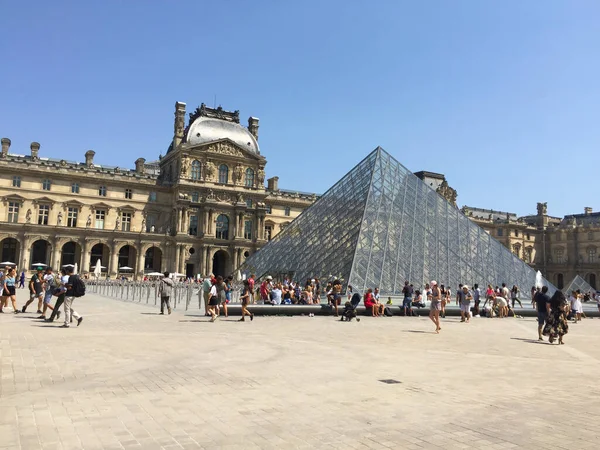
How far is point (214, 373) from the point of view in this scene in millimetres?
6379

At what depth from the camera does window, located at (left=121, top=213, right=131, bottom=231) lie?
47.3m

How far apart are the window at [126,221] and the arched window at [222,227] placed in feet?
26.9

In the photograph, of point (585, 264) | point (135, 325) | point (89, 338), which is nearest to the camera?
point (89, 338)

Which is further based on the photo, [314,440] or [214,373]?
[214,373]

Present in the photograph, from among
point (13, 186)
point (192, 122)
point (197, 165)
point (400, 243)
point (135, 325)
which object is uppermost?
point (192, 122)

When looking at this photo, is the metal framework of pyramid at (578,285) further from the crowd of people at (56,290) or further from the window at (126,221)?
the window at (126,221)


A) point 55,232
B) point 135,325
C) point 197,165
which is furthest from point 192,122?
point 135,325

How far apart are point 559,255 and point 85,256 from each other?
5808cm

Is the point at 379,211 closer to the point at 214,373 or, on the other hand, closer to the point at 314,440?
the point at 214,373

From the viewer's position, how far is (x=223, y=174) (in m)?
50.5

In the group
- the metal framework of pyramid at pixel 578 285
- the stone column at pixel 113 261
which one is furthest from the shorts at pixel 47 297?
the stone column at pixel 113 261

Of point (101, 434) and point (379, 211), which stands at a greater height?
point (379, 211)

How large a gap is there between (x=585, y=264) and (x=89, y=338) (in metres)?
68.3

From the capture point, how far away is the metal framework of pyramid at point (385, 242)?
1983 cm
